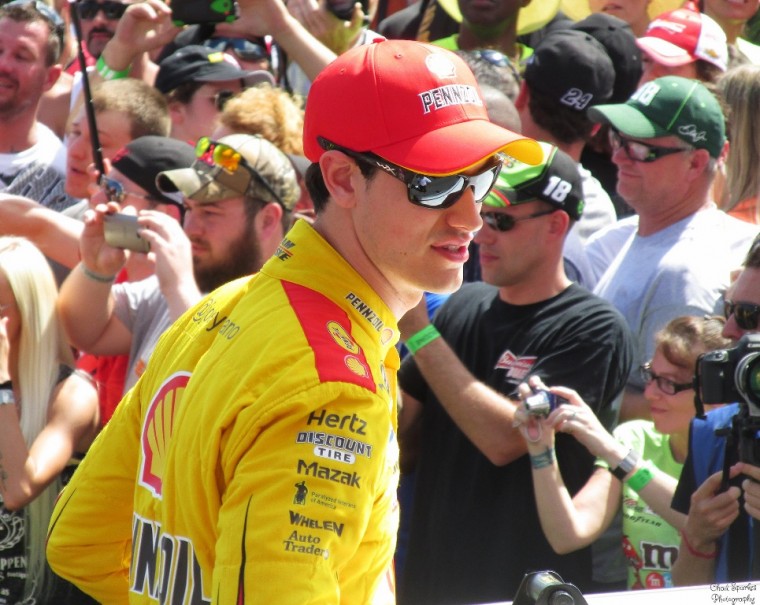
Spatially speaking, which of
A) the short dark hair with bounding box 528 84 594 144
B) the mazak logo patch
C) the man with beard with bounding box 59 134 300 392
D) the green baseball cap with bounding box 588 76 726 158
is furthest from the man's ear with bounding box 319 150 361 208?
the short dark hair with bounding box 528 84 594 144

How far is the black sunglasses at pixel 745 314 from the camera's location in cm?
320

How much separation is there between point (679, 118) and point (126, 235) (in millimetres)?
2089

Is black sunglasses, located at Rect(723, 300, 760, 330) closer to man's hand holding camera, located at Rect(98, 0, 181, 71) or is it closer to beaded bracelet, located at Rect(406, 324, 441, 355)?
beaded bracelet, located at Rect(406, 324, 441, 355)

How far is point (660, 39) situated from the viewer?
5.39 metres

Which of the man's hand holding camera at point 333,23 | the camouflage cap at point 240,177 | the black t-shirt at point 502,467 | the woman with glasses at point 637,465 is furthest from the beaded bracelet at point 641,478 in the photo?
the man's hand holding camera at point 333,23

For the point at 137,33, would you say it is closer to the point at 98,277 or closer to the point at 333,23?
the point at 333,23

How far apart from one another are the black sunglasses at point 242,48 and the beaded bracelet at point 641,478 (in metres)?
3.78

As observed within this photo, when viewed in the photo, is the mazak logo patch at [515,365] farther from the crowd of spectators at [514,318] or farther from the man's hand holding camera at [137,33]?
the man's hand holding camera at [137,33]

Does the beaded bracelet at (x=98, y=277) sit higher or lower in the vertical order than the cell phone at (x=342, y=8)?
lower

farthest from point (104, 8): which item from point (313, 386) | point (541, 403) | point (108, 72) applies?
point (313, 386)

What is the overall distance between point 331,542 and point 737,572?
5.43 feet

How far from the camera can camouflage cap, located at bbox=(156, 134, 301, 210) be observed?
4.14m

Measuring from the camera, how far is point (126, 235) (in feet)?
13.2

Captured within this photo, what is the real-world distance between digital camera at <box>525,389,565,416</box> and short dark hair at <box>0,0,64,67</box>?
149 inches
